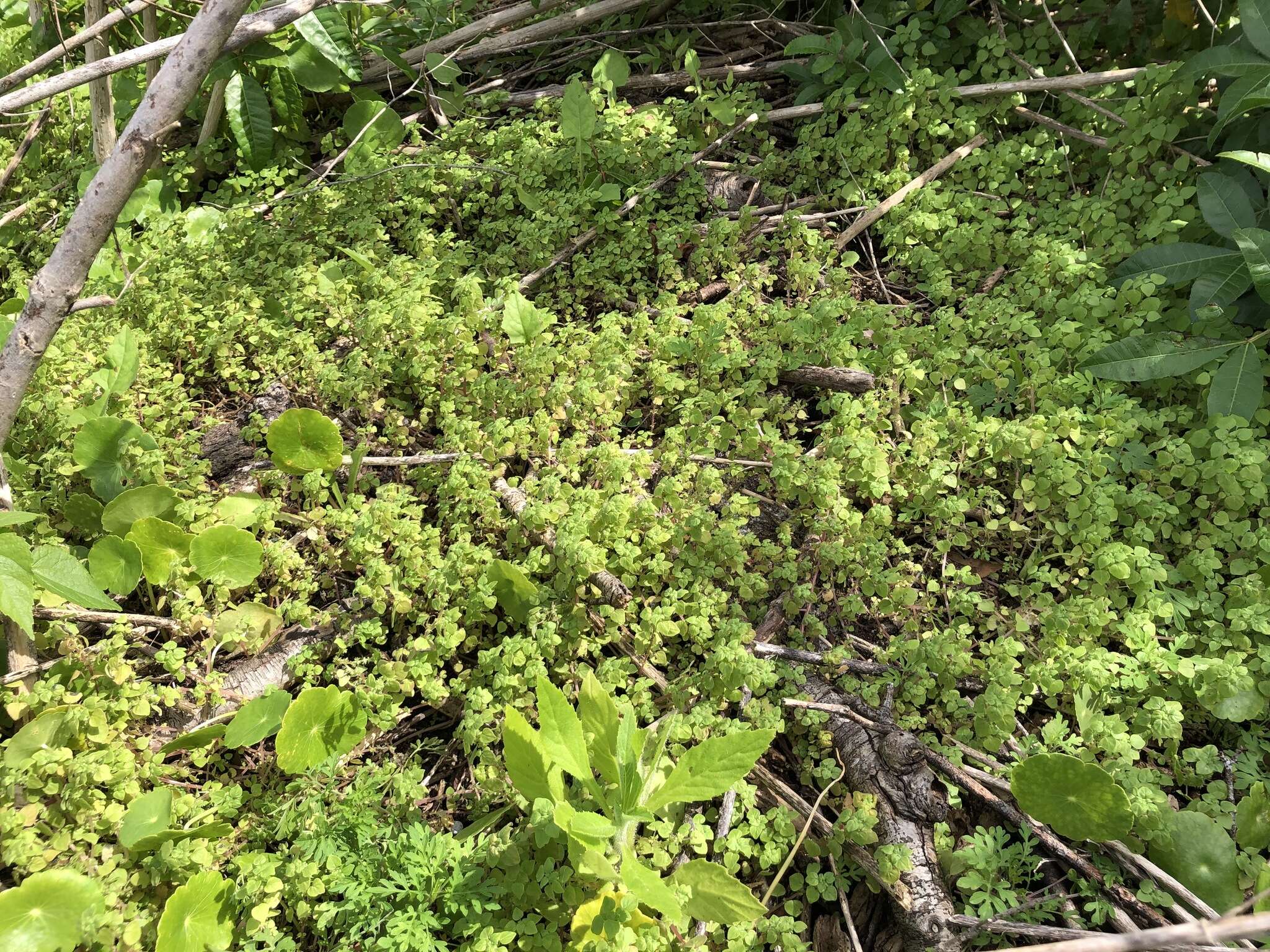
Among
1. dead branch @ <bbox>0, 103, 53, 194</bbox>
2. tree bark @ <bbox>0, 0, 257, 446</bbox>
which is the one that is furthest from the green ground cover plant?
tree bark @ <bbox>0, 0, 257, 446</bbox>

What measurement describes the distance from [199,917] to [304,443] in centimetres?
150

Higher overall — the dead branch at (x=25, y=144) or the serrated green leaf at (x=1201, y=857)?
the dead branch at (x=25, y=144)

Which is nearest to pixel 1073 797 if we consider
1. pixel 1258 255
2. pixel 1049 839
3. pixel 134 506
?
pixel 1049 839

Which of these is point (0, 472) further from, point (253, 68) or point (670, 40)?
point (670, 40)

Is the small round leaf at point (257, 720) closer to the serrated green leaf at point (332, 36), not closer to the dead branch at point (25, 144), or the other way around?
the dead branch at point (25, 144)

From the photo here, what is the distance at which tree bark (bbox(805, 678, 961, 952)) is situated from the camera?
2059mm

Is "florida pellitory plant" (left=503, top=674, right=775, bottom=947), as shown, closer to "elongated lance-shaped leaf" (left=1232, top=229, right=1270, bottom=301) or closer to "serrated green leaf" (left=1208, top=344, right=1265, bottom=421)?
"serrated green leaf" (left=1208, top=344, right=1265, bottom=421)

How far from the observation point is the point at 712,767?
2.04m

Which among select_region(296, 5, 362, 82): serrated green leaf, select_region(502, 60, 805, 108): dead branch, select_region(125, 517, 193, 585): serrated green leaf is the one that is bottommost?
select_region(125, 517, 193, 585): serrated green leaf

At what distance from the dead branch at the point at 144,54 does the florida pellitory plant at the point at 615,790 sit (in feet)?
6.86

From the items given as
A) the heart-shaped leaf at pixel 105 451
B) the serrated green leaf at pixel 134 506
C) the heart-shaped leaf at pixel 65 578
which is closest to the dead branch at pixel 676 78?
the heart-shaped leaf at pixel 105 451

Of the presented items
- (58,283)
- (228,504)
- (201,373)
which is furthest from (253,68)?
(228,504)

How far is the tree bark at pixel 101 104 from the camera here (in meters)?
3.69

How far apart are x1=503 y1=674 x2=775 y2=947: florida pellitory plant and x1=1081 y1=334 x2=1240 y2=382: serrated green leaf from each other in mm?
1825
